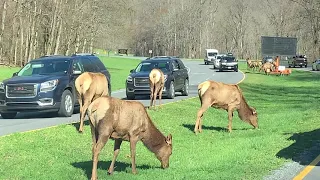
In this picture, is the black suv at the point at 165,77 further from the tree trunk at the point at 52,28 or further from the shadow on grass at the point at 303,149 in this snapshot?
the tree trunk at the point at 52,28

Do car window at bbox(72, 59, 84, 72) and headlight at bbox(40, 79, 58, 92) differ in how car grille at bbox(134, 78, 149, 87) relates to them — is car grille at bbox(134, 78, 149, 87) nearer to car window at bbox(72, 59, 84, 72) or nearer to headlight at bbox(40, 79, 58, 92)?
car window at bbox(72, 59, 84, 72)

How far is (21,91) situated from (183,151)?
6.74 m

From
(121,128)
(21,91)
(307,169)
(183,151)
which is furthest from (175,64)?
(121,128)

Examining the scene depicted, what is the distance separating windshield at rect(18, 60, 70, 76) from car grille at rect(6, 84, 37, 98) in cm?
116

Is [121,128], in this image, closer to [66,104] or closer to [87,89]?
[87,89]

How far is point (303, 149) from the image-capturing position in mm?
12719

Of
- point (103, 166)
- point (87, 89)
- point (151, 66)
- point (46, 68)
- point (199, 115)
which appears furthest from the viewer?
point (151, 66)

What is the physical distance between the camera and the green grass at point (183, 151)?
9.80m

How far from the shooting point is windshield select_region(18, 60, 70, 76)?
18.2 metres

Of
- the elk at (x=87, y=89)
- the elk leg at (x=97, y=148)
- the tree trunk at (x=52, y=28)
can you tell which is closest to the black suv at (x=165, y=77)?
the elk at (x=87, y=89)

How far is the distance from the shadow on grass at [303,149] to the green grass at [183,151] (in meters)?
0.02

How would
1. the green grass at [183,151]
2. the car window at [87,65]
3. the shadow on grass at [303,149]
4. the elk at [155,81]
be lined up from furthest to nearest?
the elk at [155,81] < the car window at [87,65] < the shadow on grass at [303,149] < the green grass at [183,151]

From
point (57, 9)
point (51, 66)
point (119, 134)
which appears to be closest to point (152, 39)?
point (57, 9)

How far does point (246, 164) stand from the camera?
35.4ft
